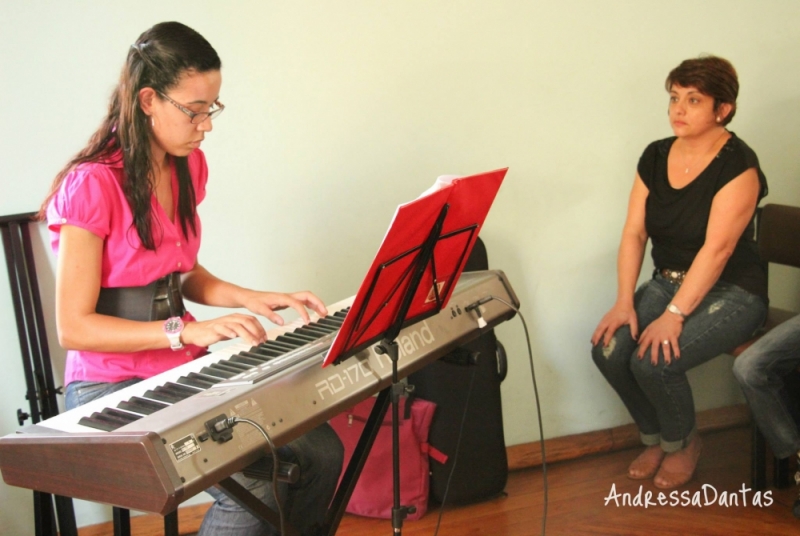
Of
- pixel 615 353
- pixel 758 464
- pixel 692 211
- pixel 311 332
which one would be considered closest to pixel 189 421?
pixel 311 332

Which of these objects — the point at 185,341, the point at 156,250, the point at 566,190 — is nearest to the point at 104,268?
the point at 156,250

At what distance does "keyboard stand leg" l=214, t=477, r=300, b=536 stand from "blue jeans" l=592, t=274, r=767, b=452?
1434mm

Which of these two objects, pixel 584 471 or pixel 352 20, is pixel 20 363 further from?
pixel 584 471

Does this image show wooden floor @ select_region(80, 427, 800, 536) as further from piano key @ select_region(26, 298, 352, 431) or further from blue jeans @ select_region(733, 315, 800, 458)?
piano key @ select_region(26, 298, 352, 431)

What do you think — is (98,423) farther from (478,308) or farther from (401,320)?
(478,308)

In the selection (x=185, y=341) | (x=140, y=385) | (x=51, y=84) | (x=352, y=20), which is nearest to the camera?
(x=140, y=385)

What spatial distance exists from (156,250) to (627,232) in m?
1.60

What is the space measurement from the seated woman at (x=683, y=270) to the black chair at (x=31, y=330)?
166 cm

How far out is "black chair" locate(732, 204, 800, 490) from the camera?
2449 millimetres

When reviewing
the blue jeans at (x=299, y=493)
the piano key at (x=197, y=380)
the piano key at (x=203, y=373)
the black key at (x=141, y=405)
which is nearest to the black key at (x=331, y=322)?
the piano key at (x=203, y=373)

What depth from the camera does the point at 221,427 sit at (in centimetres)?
117

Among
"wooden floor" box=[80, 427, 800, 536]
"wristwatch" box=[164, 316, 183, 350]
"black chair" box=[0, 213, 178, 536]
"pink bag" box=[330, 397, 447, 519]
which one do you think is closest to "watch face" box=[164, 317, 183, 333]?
"wristwatch" box=[164, 316, 183, 350]

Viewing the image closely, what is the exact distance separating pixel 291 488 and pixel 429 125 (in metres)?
1.30

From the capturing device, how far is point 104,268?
1.58 m
